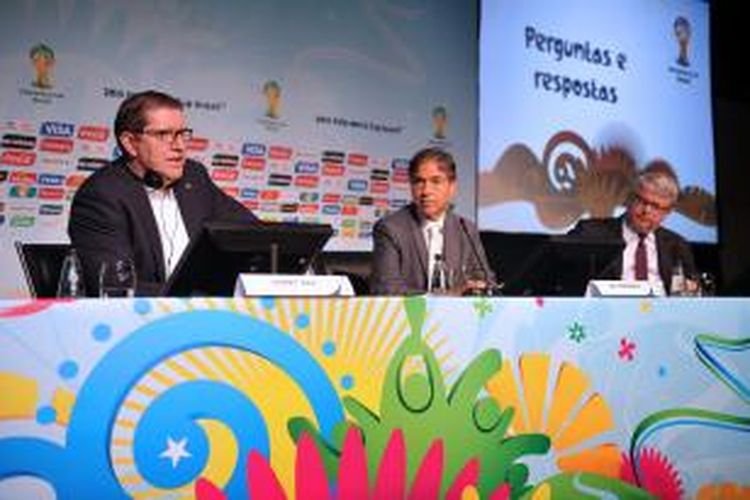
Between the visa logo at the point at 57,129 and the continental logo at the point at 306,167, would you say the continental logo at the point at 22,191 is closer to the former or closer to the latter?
the visa logo at the point at 57,129

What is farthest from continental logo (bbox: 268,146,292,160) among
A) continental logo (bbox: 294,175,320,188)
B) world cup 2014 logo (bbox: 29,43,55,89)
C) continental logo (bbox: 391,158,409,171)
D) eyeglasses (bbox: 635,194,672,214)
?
eyeglasses (bbox: 635,194,672,214)

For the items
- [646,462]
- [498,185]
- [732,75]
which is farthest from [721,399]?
[732,75]

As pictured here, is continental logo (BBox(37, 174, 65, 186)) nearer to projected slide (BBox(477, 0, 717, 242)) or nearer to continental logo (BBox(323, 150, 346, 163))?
continental logo (BBox(323, 150, 346, 163))

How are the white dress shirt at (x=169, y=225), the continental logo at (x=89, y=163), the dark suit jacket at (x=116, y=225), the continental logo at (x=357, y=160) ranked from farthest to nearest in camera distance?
the continental logo at (x=357, y=160), the continental logo at (x=89, y=163), the white dress shirt at (x=169, y=225), the dark suit jacket at (x=116, y=225)

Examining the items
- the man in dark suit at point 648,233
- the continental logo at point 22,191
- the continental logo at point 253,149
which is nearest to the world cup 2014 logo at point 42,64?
the continental logo at point 22,191

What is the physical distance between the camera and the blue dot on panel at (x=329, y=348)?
163 cm

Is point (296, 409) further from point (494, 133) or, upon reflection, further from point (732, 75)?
point (732, 75)

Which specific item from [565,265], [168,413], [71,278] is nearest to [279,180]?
[565,265]

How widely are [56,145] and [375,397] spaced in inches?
98.7

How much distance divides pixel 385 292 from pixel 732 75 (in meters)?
3.65

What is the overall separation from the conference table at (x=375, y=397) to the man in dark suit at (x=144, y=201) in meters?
1.14

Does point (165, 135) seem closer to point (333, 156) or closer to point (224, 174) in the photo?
point (224, 174)

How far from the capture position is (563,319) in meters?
1.88

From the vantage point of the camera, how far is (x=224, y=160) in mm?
4098
